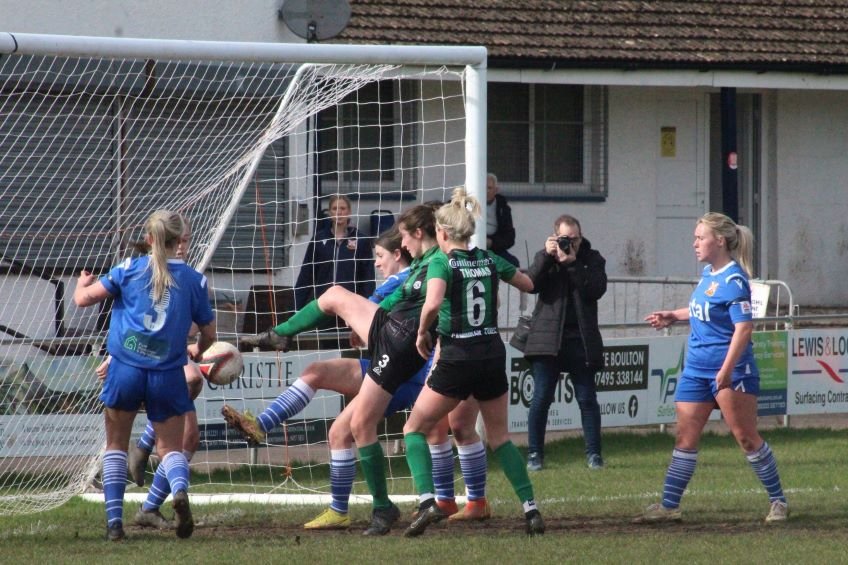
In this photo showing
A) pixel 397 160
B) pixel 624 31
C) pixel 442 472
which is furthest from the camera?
pixel 624 31

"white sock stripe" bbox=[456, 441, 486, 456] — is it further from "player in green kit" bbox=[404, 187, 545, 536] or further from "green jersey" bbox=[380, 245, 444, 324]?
"green jersey" bbox=[380, 245, 444, 324]

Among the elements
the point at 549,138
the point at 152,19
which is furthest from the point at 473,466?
the point at 549,138

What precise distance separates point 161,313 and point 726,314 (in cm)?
331

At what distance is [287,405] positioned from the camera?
8.59 m

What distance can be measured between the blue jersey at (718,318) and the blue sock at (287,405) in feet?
7.68

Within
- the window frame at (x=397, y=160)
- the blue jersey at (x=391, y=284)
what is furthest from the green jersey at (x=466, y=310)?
the window frame at (x=397, y=160)

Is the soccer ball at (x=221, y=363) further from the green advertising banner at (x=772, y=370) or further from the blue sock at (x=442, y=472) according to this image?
the green advertising banner at (x=772, y=370)

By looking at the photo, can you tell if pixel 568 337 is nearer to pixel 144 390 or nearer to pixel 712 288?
pixel 712 288

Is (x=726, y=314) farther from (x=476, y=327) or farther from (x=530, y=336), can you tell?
(x=530, y=336)

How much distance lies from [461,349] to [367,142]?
9854 mm

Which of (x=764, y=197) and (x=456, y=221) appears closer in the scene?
(x=456, y=221)

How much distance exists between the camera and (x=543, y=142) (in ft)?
64.5

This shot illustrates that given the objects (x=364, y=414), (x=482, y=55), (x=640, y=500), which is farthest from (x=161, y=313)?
(x=640, y=500)

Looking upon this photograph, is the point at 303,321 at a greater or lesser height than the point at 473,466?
greater
